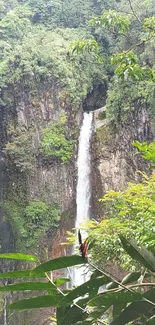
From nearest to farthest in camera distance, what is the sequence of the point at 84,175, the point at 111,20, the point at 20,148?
1. the point at 111,20
2. the point at 20,148
3. the point at 84,175

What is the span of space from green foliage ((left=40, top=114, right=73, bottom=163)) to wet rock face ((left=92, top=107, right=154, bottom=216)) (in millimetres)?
783

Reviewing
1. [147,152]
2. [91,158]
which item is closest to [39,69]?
[91,158]

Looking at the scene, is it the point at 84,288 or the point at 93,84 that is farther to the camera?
the point at 93,84

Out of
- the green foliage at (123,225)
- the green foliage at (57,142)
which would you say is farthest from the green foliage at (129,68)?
the green foliage at (57,142)

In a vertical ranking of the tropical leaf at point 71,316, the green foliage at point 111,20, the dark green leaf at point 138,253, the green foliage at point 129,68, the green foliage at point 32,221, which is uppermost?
the green foliage at point 111,20

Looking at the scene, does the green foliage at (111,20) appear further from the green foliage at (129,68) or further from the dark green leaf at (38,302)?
the dark green leaf at (38,302)

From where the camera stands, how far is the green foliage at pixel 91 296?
59 centimetres

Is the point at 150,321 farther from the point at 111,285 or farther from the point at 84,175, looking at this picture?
the point at 84,175

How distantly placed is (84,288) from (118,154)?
874 centimetres

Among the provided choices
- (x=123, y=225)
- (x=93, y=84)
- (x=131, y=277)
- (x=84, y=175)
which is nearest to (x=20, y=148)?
(x=84, y=175)

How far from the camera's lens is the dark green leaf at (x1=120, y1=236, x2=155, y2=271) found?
60 cm

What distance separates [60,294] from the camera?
2.11ft

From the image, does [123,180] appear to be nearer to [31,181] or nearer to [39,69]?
[31,181]

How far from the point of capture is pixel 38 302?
24.8 inches
